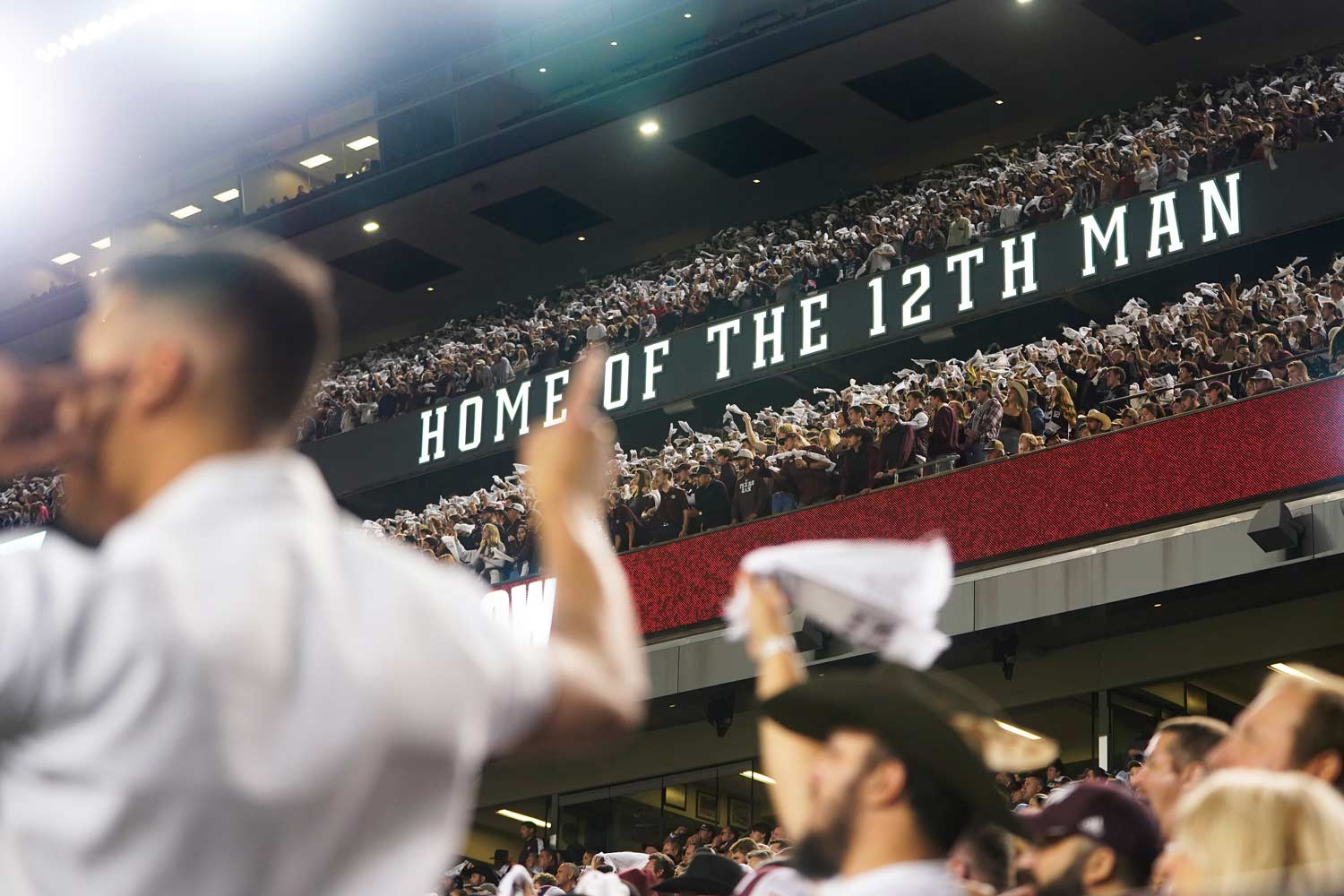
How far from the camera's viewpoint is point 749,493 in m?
16.7

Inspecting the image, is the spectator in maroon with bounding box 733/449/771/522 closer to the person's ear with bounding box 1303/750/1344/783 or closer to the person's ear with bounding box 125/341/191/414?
the person's ear with bounding box 1303/750/1344/783

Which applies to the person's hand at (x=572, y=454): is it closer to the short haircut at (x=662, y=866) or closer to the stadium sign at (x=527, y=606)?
the short haircut at (x=662, y=866)

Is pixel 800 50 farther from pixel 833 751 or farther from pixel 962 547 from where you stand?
pixel 833 751

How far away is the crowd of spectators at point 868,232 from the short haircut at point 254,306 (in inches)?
651

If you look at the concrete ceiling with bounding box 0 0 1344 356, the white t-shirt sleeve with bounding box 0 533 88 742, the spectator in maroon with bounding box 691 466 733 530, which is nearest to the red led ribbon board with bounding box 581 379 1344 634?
the spectator in maroon with bounding box 691 466 733 530

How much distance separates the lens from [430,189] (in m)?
24.1

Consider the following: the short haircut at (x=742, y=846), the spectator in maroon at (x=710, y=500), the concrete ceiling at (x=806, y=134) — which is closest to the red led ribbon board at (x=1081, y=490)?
the spectator in maroon at (x=710, y=500)

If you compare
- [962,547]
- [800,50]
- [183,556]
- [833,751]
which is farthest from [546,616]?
[183,556]

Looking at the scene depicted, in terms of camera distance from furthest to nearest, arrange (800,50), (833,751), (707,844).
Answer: (800,50)
(707,844)
(833,751)

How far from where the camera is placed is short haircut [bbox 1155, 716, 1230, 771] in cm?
328

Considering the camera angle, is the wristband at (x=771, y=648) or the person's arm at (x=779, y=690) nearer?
the person's arm at (x=779, y=690)

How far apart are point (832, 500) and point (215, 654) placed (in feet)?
49.5

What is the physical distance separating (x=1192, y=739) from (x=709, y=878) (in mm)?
2116

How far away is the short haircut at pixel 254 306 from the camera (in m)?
1.29
